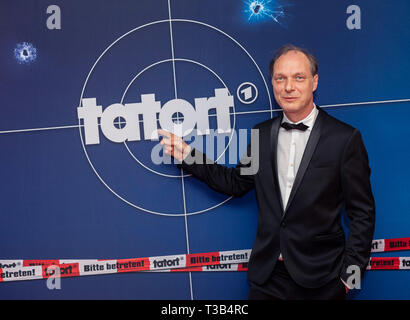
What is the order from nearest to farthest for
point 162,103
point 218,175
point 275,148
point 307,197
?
point 307,197 → point 275,148 → point 218,175 → point 162,103

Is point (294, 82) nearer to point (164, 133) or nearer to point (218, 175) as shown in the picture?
point (218, 175)

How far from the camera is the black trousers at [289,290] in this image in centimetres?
213

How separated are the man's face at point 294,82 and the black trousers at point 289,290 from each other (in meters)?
0.84

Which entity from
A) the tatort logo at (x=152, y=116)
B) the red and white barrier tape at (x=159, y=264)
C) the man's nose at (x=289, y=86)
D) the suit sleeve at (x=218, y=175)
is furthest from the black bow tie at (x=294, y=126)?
the red and white barrier tape at (x=159, y=264)

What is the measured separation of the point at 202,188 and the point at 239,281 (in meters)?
0.67

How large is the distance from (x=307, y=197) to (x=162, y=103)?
1.14m

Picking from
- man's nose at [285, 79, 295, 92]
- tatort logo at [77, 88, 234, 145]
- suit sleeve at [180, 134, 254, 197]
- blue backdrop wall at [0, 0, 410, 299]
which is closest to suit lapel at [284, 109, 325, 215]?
man's nose at [285, 79, 295, 92]

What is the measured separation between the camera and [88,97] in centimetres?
271

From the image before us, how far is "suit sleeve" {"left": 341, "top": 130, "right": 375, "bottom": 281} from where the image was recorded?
2080mm

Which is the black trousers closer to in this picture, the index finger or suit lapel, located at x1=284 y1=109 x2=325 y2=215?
suit lapel, located at x1=284 y1=109 x2=325 y2=215

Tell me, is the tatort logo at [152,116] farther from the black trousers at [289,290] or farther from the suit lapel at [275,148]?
the black trousers at [289,290]

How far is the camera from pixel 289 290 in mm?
2164

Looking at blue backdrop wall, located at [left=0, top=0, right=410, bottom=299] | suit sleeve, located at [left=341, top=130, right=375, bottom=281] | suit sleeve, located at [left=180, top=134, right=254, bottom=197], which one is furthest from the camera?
blue backdrop wall, located at [left=0, top=0, right=410, bottom=299]

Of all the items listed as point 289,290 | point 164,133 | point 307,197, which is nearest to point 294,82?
point 307,197
